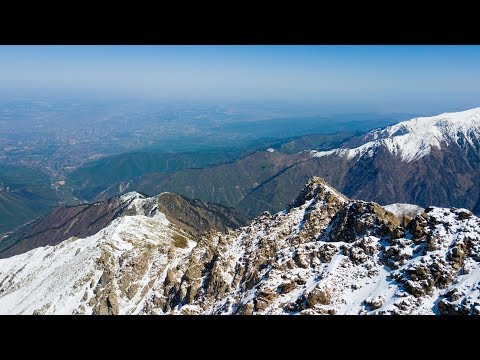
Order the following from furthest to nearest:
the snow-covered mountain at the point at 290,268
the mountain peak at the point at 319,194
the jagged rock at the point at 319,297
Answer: the mountain peak at the point at 319,194 < the jagged rock at the point at 319,297 < the snow-covered mountain at the point at 290,268

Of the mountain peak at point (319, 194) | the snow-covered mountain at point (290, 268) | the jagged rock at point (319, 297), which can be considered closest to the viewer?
the snow-covered mountain at point (290, 268)

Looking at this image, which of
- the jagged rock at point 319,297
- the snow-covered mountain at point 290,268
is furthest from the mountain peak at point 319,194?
the jagged rock at point 319,297

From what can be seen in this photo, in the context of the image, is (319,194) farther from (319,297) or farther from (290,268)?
(319,297)

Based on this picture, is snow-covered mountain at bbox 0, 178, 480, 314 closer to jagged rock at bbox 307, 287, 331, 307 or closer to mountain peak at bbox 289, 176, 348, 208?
jagged rock at bbox 307, 287, 331, 307

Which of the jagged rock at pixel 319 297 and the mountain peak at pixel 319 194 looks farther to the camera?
the mountain peak at pixel 319 194

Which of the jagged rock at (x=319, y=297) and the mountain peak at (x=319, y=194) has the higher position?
the mountain peak at (x=319, y=194)

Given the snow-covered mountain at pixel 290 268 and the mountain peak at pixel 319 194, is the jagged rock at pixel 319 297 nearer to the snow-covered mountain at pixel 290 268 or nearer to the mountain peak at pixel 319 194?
the snow-covered mountain at pixel 290 268
